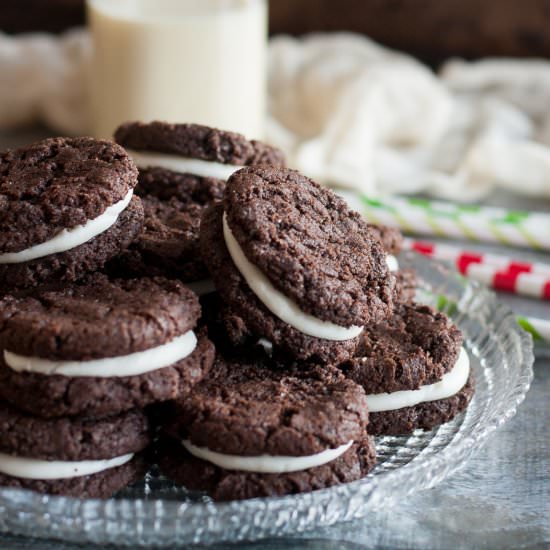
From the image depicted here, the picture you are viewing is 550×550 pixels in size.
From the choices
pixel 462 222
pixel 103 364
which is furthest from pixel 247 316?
pixel 462 222

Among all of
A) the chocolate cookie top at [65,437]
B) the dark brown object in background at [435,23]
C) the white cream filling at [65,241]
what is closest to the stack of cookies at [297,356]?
the chocolate cookie top at [65,437]

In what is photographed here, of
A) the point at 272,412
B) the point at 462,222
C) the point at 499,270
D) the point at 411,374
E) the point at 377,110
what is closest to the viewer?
the point at 272,412

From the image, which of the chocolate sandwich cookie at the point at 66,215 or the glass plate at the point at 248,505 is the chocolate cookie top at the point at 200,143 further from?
the glass plate at the point at 248,505

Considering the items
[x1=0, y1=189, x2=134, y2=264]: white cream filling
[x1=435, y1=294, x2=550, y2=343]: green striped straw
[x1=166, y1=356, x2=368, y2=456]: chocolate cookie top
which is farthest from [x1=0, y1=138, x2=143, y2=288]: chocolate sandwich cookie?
[x1=435, y1=294, x2=550, y2=343]: green striped straw

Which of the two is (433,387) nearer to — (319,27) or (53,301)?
(53,301)

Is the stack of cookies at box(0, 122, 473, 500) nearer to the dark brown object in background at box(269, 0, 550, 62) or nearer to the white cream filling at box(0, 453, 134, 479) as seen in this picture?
the white cream filling at box(0, 453, 134, 479)

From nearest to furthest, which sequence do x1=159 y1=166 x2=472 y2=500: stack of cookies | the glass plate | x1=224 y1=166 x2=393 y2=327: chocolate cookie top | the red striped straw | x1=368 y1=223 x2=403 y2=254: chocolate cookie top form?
the glass plate
x1=159 y1=166 x2=472 y2=500: stack of cookies
x1=224 y1=166 x2=393 y2=327: chocolate cookie top
x1=368 y1=223 x2=403 y2=254: chocolate cookie top
the red striped straw

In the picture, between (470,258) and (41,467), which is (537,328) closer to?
(470,258)
